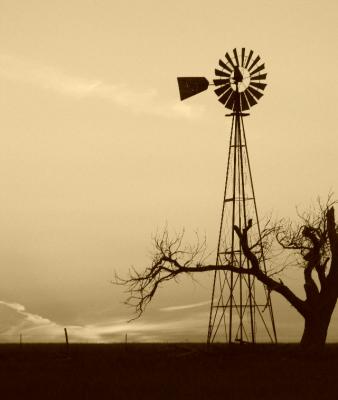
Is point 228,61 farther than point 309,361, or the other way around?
point 228,61

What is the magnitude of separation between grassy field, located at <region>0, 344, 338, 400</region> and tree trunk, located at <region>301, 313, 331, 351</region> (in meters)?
0.93

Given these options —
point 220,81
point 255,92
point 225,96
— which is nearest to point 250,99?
point 255,92

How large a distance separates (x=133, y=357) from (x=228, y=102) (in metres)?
11.3

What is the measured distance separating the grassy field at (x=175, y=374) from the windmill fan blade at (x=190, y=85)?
1055 centimetres

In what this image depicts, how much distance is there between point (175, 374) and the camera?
2584 cm

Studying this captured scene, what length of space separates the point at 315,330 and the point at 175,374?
9.64m

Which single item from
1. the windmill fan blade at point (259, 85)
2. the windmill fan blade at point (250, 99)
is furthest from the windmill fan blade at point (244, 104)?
the windmill fan blade at point (259, 85)

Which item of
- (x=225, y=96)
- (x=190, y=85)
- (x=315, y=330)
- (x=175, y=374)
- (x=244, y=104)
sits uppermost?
(x=190, y=85)

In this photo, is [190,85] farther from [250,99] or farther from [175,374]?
[175,374]

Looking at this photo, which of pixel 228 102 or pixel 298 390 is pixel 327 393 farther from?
pixel 228 102

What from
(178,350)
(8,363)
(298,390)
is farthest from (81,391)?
(178,350)

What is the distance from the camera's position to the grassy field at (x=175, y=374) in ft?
71.0

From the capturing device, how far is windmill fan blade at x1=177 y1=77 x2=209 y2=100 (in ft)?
108

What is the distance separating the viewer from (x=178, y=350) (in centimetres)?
3425
